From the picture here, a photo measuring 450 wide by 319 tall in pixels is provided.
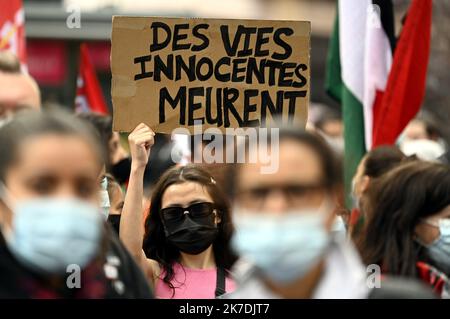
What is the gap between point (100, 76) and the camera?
71.8 feet

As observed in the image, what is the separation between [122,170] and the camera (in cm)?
678

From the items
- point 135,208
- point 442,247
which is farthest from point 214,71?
point 442,247

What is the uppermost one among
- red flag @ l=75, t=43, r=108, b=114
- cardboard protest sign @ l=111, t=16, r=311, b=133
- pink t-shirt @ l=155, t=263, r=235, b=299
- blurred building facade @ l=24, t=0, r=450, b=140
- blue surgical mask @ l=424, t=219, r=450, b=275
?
blurred building facade @ l=24, t=0, r=450, b=140

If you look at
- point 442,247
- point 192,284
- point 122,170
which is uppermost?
point 122,170

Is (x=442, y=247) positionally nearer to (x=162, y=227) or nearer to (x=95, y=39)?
(x=162, y=227)

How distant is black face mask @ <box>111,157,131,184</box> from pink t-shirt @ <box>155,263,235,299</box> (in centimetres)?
145

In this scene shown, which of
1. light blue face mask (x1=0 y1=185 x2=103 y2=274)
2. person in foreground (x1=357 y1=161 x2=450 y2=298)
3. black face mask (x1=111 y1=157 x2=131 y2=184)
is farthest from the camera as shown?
black face mask (x1=111 y1=157 x2=131 y2=184)

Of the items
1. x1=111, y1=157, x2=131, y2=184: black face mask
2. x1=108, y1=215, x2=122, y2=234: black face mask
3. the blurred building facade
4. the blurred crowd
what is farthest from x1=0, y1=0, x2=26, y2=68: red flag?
the blurred building facade

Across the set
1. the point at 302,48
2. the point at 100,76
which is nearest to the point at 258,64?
the point at 302,48

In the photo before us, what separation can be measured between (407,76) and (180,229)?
2454 mm

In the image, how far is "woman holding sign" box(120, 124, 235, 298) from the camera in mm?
5129

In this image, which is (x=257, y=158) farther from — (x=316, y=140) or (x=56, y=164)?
(x=56, y=164)

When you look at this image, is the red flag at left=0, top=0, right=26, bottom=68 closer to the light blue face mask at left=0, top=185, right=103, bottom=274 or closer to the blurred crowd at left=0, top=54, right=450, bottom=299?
the blurred crowd at left=0, top=54, right=450, bottom=299

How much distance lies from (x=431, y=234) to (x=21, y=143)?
2014 mm
